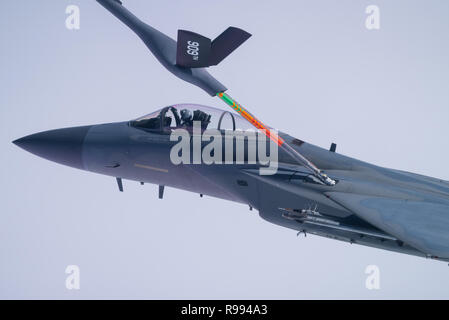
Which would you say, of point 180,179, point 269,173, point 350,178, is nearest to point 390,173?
point 350,178

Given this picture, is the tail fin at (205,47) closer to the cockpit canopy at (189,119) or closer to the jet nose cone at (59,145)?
the cockpit canopy at (189,119)

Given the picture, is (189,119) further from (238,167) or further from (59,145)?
(59,145)

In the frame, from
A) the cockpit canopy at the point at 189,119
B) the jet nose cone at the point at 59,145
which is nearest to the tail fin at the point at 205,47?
the cockpit canopy at the point at 189,119

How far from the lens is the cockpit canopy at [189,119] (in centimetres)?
759

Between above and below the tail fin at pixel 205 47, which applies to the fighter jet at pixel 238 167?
below

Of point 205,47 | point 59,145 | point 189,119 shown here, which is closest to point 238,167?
point 189,119

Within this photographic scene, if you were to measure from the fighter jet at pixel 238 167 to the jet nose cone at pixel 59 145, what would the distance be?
0.05 ft

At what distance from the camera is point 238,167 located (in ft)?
23.6

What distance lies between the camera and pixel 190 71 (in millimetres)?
6031

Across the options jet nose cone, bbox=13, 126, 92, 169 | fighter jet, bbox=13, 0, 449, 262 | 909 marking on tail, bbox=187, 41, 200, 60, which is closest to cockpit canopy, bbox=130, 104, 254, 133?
fighter jet, bbox=13, 0, 449, 262

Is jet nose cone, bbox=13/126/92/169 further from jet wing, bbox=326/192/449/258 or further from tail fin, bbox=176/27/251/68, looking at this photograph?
jet wing, bbox=326/192/449/258

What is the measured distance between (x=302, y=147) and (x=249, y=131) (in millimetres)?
852

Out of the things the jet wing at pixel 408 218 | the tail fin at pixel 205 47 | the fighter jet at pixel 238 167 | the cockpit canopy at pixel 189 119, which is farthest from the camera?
the cockpit canopy at pixel 189 119

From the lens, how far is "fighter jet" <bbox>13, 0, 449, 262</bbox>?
19.6 ft
